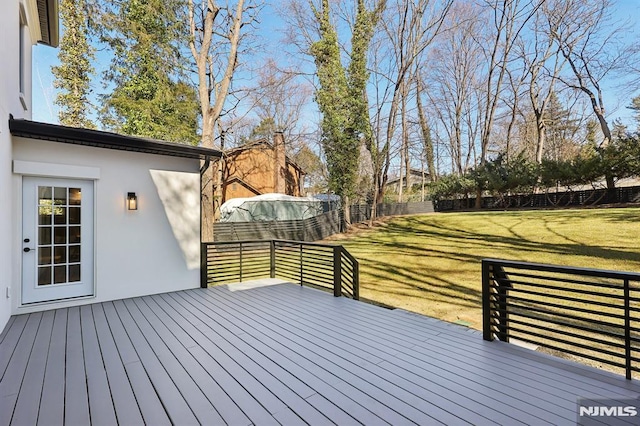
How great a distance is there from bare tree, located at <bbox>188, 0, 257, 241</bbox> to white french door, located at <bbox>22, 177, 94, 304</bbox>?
206 inches

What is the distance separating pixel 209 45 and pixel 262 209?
25.9 ft

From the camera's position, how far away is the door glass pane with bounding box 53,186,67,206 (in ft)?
15.0

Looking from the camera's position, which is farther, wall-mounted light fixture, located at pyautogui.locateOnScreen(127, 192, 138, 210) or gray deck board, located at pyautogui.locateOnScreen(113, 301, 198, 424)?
wall-mounted light fixture, located at pyautogui.locateOnScreen(127, 192, 138, 210)

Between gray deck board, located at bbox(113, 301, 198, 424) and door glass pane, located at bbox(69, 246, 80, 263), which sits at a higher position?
door glass pane, located at bbox(69, 246, 80, 263)

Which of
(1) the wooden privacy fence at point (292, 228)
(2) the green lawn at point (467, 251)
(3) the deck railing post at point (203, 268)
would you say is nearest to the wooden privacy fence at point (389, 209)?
(1) the wooden privacy fence at point (292, 228)

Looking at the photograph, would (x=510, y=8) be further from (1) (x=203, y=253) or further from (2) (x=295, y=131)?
(1) (x=203, y=253)

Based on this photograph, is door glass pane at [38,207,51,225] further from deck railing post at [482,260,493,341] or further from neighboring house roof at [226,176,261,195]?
neighboring house roof at [226,176,261,195]

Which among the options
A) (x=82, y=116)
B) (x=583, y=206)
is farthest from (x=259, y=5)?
(x=583, y=206)

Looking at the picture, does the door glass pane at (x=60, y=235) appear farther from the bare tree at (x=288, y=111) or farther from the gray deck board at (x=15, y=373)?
the bare tree at (x=288, y=111)

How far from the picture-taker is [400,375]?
2.69 m

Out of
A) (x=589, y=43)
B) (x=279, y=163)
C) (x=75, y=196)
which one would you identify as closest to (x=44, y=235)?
(x=75, y=196)

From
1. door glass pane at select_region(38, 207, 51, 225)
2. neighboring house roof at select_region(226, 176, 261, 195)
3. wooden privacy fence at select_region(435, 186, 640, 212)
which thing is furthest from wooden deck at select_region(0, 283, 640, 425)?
neighboring house roof at select_region(226, 176, 261, 195)

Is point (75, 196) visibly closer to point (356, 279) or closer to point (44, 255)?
point (44, 255)

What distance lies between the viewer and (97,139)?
444 cm
